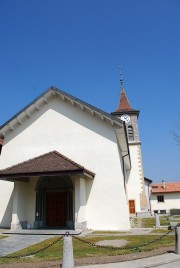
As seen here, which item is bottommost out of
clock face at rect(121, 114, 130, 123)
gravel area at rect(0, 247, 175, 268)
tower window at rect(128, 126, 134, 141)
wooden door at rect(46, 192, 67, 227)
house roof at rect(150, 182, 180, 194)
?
gravel area at rect(0, 247, 175, 268)

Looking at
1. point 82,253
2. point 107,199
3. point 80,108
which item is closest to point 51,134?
point 80,108

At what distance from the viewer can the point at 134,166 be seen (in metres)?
33.7

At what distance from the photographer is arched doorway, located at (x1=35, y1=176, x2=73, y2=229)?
54.9ft

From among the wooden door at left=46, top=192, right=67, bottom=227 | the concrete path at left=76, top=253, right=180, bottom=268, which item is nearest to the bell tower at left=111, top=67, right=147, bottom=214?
the wooden door at left=46, top=192, right=67, bottom=227

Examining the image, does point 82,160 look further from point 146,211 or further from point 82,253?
point 146,211

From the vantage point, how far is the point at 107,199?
1605cm

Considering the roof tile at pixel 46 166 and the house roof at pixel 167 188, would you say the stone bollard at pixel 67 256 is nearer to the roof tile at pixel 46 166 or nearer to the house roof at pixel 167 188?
the roof tile at pixel 46 166

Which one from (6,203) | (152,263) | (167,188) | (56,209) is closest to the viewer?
(152,263)

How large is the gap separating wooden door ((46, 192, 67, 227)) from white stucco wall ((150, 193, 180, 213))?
3548 centimetres

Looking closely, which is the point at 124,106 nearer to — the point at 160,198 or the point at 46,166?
the point at 160,198

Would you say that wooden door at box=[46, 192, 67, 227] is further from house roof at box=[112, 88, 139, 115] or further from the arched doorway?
house roof at box=[112, 88, 139, 115]

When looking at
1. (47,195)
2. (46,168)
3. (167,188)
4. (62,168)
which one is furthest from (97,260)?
(167,188)

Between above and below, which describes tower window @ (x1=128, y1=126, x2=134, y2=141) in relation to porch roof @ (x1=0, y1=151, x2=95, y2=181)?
above

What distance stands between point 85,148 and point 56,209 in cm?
459
